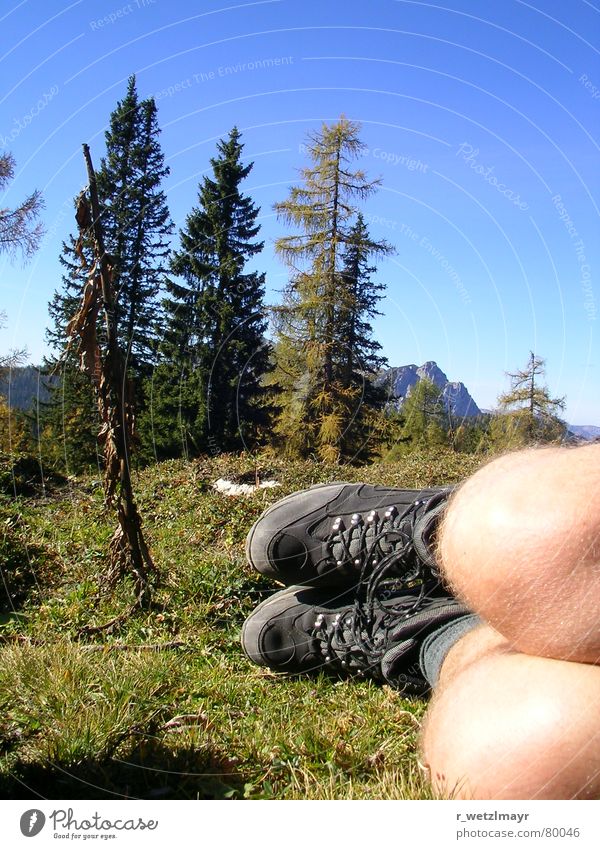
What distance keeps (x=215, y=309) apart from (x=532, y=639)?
296 cm

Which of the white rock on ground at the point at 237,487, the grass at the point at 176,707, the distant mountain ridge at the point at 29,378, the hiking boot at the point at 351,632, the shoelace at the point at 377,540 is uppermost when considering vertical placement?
the distant mountain ridge at the point at 29,378

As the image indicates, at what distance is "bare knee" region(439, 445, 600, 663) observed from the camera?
1.21 m

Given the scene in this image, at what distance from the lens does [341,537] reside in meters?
2.30

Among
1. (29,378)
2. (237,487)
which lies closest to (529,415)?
(237,487)

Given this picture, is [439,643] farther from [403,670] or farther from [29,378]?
[29,378]

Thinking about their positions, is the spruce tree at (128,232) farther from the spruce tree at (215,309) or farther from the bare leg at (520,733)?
the bare leg at (520,733)

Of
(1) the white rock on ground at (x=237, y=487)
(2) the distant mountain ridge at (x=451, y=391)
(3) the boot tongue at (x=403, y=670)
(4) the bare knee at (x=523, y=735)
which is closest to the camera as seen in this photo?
(4) the bare knee at (x=523, y=735)

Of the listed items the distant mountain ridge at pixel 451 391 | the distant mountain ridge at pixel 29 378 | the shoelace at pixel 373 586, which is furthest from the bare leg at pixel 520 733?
the distant mountain ridge at pixel 451 391

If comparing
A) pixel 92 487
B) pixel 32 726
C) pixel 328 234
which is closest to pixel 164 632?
pixel 32 726

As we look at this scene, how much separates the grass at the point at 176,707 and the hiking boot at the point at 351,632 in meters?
0.07

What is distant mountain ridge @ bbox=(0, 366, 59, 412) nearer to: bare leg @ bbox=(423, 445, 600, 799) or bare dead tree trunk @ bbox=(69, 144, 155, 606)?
bare dead tree trunk @ bbox=(69, 144, 155, 606)

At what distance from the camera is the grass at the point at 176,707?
150 cm

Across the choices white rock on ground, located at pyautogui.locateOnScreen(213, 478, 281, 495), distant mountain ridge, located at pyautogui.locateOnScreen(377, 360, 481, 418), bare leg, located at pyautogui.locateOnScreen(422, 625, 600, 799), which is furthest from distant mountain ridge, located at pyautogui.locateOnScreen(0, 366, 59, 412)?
distant mountain ridge, located at pyautogui.locateOnScreen(377, 360, 481, 418)

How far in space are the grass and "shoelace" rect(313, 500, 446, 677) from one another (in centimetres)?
13
